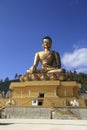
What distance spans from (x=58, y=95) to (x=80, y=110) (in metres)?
5.46

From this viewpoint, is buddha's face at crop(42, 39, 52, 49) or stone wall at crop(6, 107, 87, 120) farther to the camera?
buddha's face at crop(42, 39, 52, 49)

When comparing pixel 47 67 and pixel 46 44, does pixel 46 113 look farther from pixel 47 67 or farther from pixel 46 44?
pixel 46 44

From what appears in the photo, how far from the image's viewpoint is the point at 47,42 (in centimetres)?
2475

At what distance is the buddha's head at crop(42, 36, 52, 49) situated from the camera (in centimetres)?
2478

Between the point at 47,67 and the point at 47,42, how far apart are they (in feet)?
8.41
